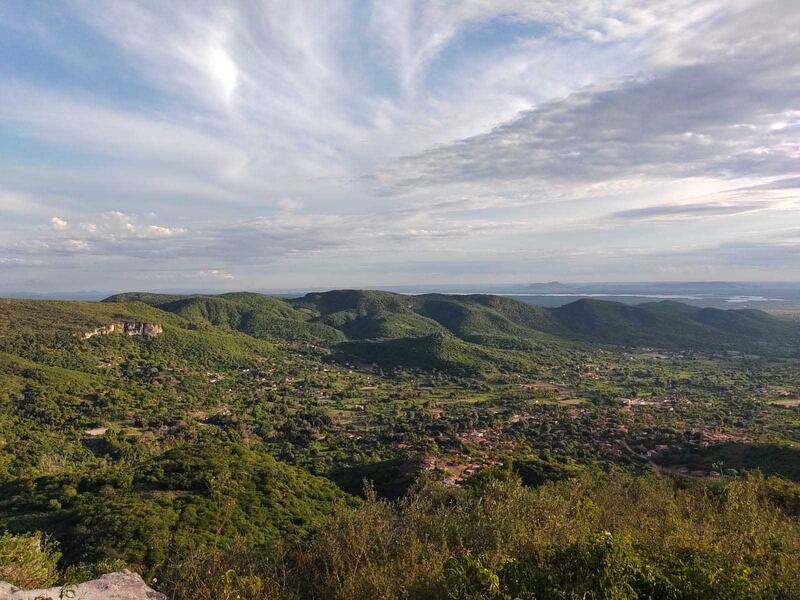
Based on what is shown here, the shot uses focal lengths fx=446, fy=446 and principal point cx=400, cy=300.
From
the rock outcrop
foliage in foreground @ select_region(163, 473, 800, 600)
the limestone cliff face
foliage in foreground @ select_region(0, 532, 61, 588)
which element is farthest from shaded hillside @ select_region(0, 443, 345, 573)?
the limestone cliff face

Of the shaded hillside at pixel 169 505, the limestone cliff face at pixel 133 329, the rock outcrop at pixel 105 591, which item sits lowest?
the shaded hillside at pixel 169 505

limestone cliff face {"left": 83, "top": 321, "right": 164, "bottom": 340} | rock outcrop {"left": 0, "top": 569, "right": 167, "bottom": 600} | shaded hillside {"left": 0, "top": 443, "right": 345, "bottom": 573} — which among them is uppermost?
rock outcrop {"left": 0, "top": 569, "right": 167, "bottom": 600}

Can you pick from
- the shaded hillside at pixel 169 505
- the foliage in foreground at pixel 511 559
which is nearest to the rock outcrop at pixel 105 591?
the foliage in foreground at pixel 511 559

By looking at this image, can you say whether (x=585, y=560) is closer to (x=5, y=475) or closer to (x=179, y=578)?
(x=179, y=578)

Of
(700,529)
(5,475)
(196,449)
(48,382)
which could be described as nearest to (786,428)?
(700,529)

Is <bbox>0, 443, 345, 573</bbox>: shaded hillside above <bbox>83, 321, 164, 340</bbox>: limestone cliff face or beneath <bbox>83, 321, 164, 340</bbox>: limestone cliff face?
beneath

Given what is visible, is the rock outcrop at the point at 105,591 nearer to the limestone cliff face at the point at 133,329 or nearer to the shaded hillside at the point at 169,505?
the shaded hillside at the point at 169,505

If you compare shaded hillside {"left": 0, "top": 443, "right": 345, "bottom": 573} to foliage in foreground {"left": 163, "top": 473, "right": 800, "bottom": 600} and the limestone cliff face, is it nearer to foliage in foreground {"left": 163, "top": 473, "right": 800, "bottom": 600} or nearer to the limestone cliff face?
foliage in foreground {"left": 163, "top": 473, "right": 800, "bottom": 600}
